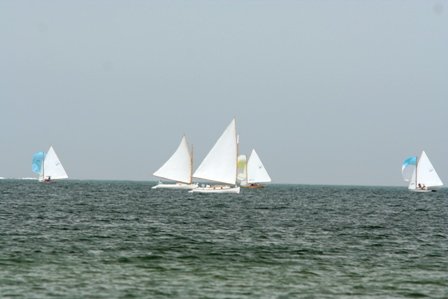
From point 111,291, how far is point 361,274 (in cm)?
1030

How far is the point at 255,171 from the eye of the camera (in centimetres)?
15412

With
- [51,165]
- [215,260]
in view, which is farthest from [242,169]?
[215,260]

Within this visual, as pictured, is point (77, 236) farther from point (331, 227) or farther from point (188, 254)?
point (331, 227)

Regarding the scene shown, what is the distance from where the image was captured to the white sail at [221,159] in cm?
10412

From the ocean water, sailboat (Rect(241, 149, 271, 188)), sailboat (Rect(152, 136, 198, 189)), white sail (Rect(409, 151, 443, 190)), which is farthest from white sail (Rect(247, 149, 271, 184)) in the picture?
the ocean water

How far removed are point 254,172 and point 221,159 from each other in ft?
164

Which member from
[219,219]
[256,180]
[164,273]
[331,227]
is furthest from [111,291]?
[256,180]

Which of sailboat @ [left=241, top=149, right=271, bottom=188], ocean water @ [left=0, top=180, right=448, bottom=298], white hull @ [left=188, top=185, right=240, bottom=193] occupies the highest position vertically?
sailboat @ [left=241, top=149, right=271, bottom=188]

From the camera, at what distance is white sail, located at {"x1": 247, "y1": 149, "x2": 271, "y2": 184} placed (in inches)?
5989

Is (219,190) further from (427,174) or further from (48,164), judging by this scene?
(48,164)

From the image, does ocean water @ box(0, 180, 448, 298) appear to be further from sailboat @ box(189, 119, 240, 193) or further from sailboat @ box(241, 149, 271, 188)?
sailboat @ box(241, 149, 271, 188)

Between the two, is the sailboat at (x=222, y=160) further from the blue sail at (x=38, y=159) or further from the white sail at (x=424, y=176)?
the blue sail at (x=38, y=159)

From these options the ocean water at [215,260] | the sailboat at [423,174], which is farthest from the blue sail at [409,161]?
the ocean water at [215,260]

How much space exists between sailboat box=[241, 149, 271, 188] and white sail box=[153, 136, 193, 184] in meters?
25.4
